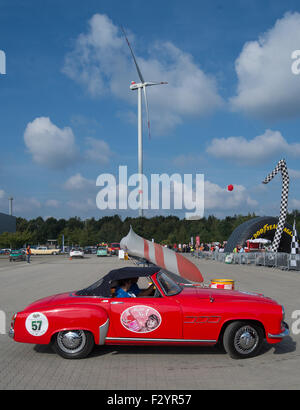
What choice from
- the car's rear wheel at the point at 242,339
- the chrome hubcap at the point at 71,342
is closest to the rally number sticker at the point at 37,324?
the chrome hubcap at the point at 71,342

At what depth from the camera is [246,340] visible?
5.56 m

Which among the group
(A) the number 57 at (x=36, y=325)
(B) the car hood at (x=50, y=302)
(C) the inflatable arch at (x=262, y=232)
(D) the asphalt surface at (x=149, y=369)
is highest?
(C) the inflatable arch at (x=262, y=232)

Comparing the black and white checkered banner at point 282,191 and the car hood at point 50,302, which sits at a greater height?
the black and white checkered banner at point 282,191

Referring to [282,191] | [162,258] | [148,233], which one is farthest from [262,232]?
[148,233]

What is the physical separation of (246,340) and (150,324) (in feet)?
4.39

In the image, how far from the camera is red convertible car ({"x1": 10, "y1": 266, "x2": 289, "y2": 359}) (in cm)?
544

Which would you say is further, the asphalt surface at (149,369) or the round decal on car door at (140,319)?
the round decal on car door at (140,319)

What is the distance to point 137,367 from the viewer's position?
205 inches

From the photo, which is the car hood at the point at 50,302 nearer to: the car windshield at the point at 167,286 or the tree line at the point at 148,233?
the car windshield at the point at 167,286

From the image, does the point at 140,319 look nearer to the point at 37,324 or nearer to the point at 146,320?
the point at 146,320

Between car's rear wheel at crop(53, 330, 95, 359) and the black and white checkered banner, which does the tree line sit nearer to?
the black and white checkered banner

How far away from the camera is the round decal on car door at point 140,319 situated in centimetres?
544

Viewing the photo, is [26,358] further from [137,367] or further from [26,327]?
[137,367]
